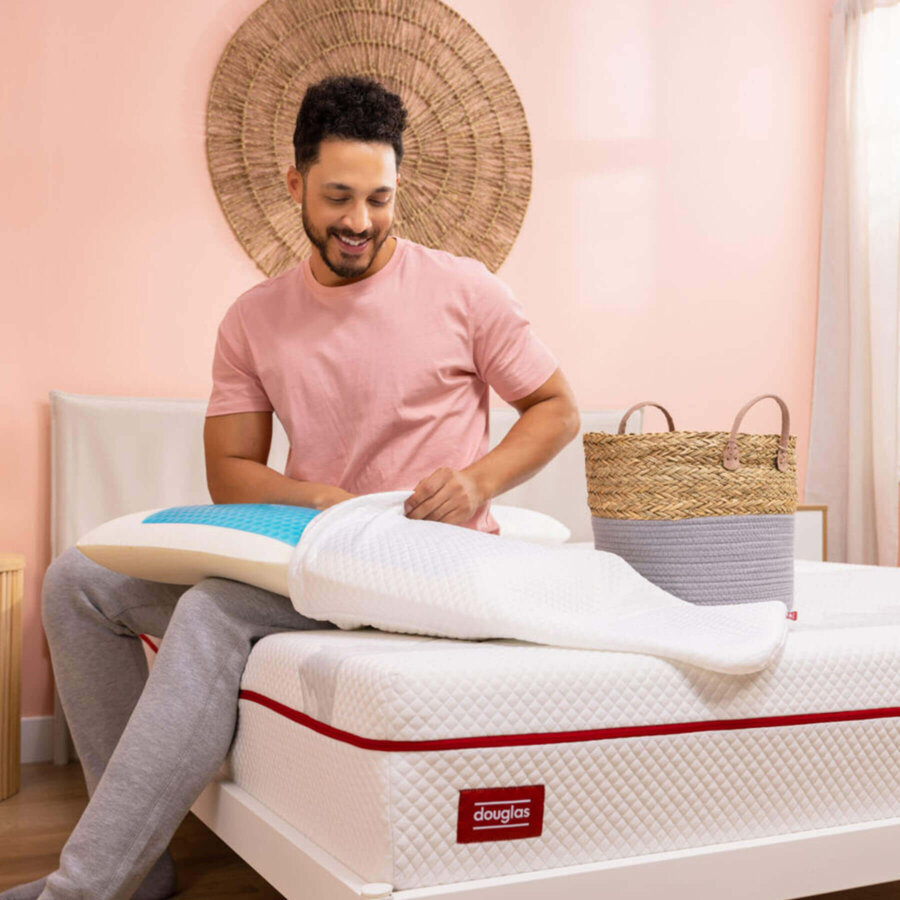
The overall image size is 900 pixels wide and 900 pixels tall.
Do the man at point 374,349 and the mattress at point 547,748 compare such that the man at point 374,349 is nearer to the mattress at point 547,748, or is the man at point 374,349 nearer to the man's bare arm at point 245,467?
the man's bare arm at point 245,467

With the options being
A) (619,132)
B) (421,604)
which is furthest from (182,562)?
(619,132)

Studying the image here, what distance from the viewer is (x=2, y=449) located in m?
2.74

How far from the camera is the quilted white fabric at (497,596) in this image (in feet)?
4.05

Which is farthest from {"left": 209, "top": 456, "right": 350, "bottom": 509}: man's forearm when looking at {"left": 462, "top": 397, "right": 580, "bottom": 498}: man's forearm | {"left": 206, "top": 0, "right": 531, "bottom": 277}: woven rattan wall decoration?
{"left": 206, "top": 0, "right": 531, "bottom": 277}: woven rattan wall decoration

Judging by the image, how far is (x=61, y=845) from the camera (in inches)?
79.5

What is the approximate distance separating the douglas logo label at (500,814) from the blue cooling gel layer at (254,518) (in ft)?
1.46

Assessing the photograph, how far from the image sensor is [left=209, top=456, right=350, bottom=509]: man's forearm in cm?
172

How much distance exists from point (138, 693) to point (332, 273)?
2.40 ft

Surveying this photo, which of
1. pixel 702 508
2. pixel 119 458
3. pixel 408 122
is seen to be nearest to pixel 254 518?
pixel 702 508

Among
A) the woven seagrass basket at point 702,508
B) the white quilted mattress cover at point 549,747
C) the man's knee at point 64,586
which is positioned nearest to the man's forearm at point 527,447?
the woven seagrass basket at point 702,508

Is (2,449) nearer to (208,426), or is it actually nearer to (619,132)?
(208,426)

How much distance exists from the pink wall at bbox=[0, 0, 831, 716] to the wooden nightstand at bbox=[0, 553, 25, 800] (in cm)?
29

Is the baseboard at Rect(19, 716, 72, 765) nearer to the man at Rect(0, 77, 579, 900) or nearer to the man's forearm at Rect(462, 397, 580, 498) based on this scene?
the man at Rect(0, 77, 579, 900)

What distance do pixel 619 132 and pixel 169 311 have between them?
4.91 feet
